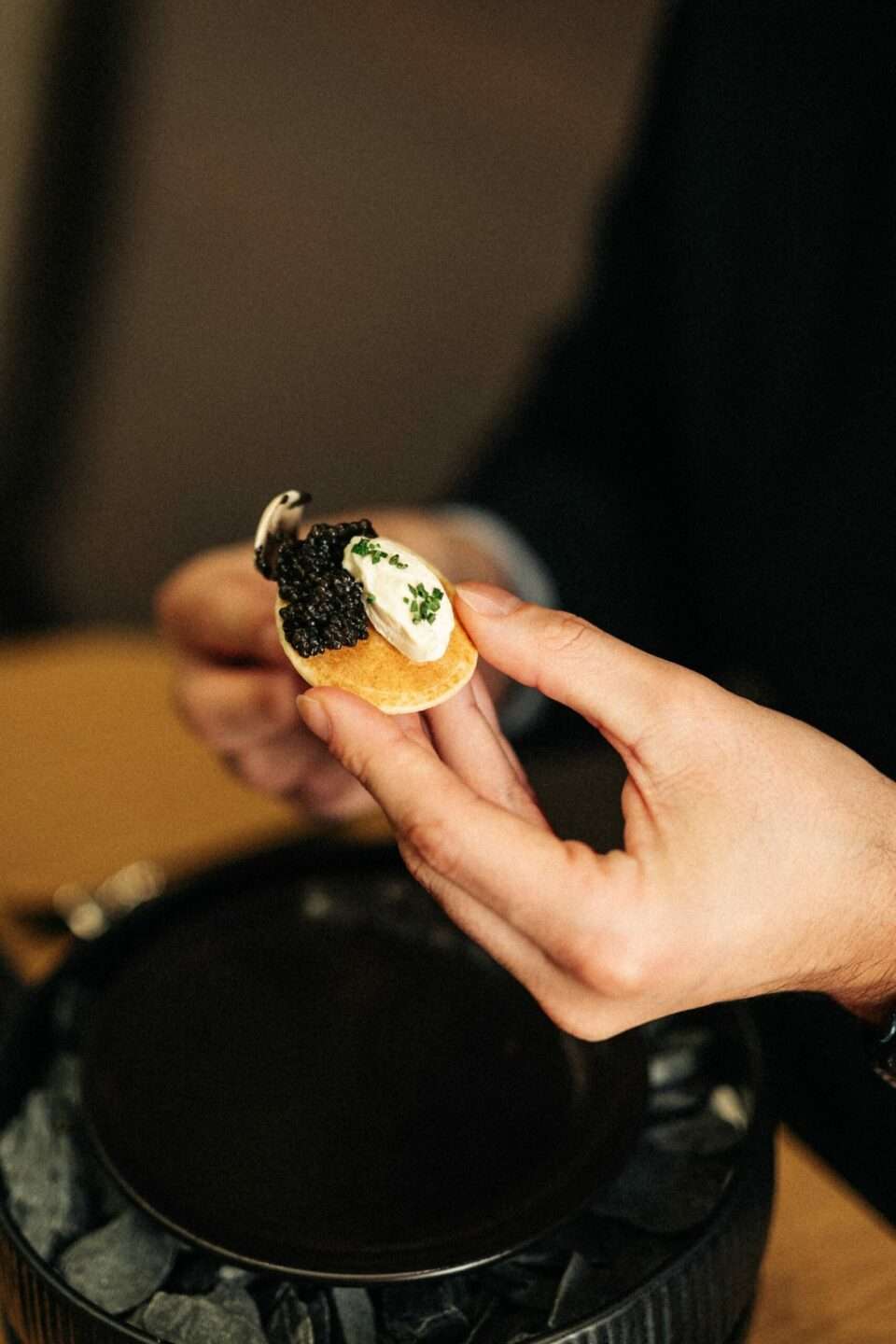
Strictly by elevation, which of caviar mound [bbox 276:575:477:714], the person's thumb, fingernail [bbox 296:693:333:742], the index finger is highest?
the person's thumb

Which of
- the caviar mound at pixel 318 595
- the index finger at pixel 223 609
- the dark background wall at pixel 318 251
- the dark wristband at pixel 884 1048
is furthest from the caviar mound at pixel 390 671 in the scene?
the dark background wall at pixel 318 251

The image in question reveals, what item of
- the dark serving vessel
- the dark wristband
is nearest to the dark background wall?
the dark serving vessel

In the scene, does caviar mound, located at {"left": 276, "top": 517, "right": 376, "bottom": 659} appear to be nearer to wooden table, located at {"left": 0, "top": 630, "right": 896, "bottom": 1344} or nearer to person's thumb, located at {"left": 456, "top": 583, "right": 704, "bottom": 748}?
person's thumb, located at {"left": 456, "top": 583, "right": 704, "bottom": 748}

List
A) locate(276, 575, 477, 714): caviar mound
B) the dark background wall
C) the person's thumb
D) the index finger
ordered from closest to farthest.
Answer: the person's thumb
locate(276, 575, 477, 714): caviar mound
the index finger
the dark background wall

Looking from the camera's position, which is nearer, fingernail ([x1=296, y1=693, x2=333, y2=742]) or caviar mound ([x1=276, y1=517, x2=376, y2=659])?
fingernail ([x1=296, y1=693, x2=333, y2=742])

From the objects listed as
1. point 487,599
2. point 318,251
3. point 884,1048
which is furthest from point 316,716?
point 318,251

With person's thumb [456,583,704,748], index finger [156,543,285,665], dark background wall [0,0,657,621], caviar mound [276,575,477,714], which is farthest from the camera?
dark background wall [0,0,657,621]

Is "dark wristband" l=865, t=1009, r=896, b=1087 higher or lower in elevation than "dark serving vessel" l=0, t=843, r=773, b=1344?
higher
